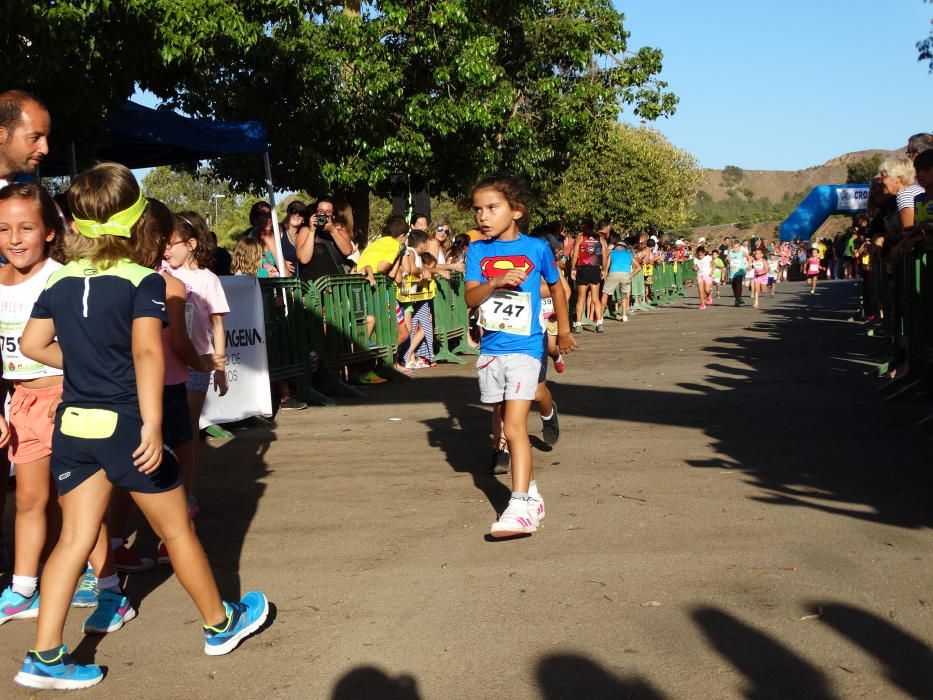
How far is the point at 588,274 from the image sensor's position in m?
21.9

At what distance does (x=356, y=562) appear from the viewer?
5383mm

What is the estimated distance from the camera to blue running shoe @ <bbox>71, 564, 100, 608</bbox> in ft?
16.2

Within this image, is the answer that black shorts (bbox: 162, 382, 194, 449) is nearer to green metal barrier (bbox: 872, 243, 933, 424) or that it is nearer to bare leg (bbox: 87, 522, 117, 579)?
bare leg (bbox: 87, 522, 117, 579)

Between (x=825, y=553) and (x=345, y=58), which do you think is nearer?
(x=825, y=553)

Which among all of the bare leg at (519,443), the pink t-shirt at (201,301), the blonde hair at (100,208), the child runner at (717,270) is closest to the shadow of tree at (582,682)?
the bare leg at (519,443)

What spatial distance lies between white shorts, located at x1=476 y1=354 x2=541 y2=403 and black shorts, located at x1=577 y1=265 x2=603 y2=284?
15.6 meters

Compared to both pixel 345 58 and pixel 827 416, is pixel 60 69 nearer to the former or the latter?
pixel 827 416

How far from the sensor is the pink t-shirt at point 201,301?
627 centimetres

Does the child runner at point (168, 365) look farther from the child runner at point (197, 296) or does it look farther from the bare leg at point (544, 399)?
the bare leg at point (544, 399)

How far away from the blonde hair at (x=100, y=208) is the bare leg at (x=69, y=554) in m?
0.74

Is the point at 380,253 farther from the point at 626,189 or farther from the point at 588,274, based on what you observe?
the point at 626,189

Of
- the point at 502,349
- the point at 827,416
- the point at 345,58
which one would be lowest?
the point at 827,416

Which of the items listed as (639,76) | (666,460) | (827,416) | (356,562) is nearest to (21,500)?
(356,562)

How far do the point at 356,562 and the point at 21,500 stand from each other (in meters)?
1.51
